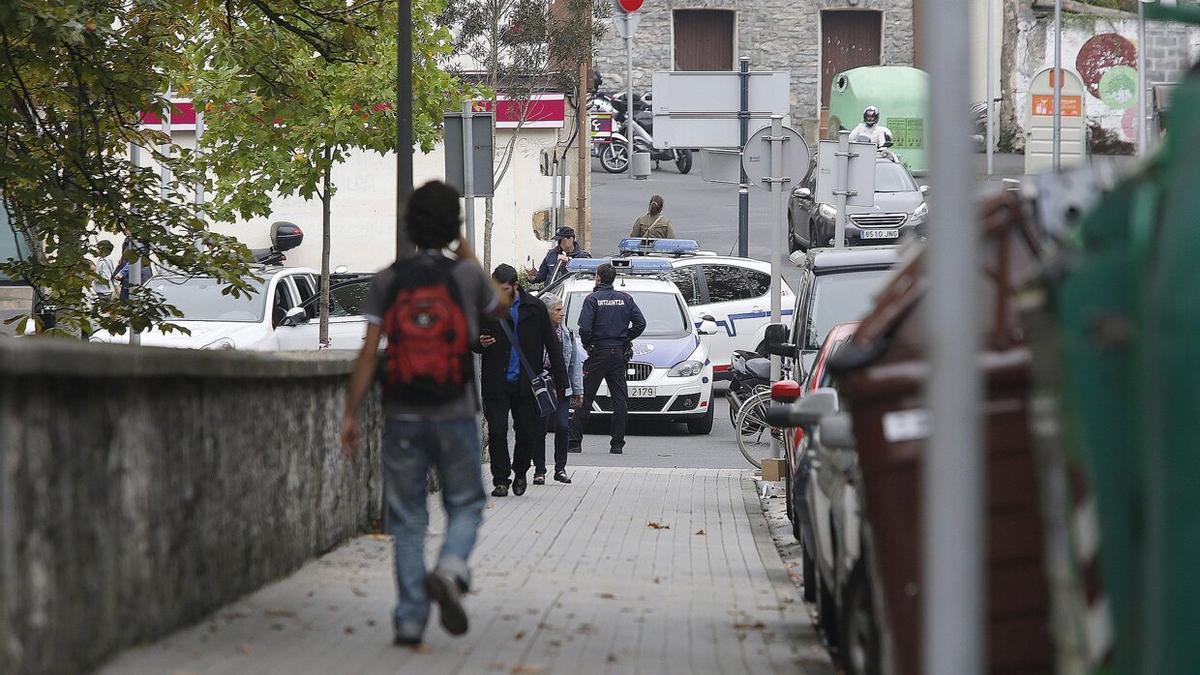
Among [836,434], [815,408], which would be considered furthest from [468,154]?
[836,434]

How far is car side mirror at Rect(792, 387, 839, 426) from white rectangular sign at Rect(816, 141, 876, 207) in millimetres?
12798

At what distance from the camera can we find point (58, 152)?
523 inches

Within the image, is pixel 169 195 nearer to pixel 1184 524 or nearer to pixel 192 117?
pixel 1184 524

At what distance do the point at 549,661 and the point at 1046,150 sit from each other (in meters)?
35.4

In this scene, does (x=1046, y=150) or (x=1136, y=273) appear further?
(x=1046, y=150)

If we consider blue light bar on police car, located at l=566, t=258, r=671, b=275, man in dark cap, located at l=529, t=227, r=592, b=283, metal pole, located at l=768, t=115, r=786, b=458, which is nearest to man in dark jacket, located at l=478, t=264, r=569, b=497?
metal pole, located at l=768, t=115, r=786, b=458

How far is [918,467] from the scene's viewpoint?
523 cm

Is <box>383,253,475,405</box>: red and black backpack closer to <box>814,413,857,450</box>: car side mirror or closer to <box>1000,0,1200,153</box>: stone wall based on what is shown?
<box>814,413,857,450</box>: car side mirror

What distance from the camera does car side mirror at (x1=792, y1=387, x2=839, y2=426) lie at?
7.23m

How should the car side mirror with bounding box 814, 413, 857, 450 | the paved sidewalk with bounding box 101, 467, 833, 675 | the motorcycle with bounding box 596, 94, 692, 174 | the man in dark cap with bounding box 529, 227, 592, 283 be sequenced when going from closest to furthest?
the car side mirror with bounding box 814, 413, 857, 450 → the paved sidewalk with bounding box 101, 467, 833, 675 → the man in dark cap with bounding box 529, 227, 592, 283 → the motorcycle with bounding box 596, 94, 692, 174

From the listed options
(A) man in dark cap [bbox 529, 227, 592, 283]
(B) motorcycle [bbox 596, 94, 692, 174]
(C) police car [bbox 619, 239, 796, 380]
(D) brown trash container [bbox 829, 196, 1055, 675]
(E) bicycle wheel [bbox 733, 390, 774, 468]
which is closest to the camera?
(D) brown trash container [bbox 829, 196, 1055, 675]

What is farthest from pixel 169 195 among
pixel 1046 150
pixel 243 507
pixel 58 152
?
pixel 1046 150

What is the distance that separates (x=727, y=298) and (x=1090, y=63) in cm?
2535

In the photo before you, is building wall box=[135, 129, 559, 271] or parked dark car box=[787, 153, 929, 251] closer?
parked dark car box=[787, 153, 929, 251]
